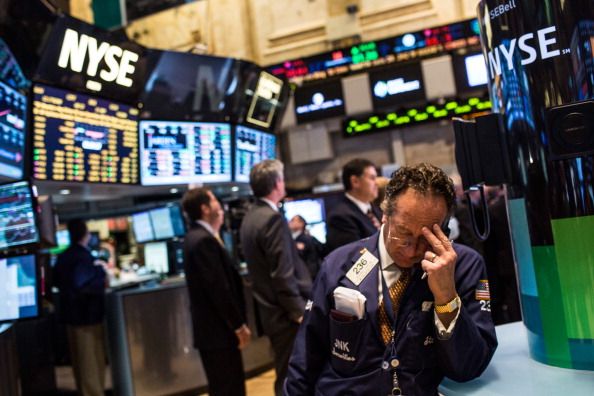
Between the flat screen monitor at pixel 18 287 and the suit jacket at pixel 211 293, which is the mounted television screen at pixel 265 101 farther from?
the flat screen monitor at pixel 18 287

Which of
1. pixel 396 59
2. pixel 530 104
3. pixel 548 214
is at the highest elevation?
pixel 396 59

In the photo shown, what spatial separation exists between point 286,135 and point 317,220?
2245 mm

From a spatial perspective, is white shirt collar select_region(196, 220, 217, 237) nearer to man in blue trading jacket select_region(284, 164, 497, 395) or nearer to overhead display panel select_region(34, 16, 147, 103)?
overhead display panel select_region(34, 16, 147, 103)

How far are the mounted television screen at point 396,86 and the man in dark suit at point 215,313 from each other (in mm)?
4807

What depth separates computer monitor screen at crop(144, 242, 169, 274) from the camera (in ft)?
22.3

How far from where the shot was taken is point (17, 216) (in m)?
3.75

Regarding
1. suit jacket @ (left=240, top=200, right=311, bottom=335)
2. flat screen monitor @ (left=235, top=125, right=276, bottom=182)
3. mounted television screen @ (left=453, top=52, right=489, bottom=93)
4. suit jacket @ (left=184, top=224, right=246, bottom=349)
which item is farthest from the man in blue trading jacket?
mounted television screen @ (left=453, top=52, right=489, bottom=93)

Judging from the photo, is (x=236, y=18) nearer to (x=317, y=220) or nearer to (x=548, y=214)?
(x=317, y=220)

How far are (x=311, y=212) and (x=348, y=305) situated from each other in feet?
18.1

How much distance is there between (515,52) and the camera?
174 centimetres

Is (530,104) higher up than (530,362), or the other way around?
(530,104)

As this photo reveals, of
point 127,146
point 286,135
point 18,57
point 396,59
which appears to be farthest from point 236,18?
point 18,57

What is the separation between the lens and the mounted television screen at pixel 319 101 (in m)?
8.09

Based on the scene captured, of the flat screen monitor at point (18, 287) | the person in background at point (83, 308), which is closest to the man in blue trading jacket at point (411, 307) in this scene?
the flat screen monitor at point (18, 287)
